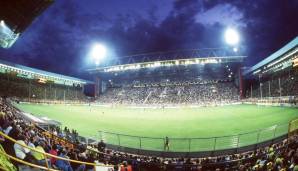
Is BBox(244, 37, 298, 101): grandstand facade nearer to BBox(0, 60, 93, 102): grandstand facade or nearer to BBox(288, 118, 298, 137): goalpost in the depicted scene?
BBox(288, 118, 298, 137): goalpost

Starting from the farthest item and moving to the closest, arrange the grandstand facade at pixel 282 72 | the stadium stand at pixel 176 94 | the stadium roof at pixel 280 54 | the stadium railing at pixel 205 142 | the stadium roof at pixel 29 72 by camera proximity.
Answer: the stadium stand at pixel 176 94 < the stadium roof at pixel 29 72 < the grandstand facade at pixel 282 72 < the stadium roof at pixel 280 54 < the stadium railing at pixel 205 142

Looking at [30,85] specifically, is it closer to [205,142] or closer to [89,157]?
[205,142]

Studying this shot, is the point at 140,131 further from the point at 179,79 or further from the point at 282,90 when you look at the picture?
the point at 179,79

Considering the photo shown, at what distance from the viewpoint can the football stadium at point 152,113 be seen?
34.2ft

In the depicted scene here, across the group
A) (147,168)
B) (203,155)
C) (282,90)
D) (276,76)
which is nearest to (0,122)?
(147,168)

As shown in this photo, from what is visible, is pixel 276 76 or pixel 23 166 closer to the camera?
pixel 23 166

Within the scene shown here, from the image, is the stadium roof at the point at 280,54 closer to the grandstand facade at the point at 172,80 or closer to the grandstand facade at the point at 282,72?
the grandstand facade at the point at 282,72

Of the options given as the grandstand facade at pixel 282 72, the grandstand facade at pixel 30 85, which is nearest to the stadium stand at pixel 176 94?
the grandstand facade at pixel 282 72

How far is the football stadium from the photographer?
34.2 feet

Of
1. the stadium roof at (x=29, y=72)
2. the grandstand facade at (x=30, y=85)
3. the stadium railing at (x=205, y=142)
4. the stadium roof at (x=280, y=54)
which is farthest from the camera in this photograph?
the stadium roof at (x=29, y=72)

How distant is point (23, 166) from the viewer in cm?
649

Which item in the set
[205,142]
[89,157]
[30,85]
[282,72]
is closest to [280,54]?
[282,72]

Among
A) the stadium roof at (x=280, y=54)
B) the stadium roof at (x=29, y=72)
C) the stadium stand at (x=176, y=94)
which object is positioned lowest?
the stadium stand at (x=176, y=94)

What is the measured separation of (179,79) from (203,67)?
9492mm
